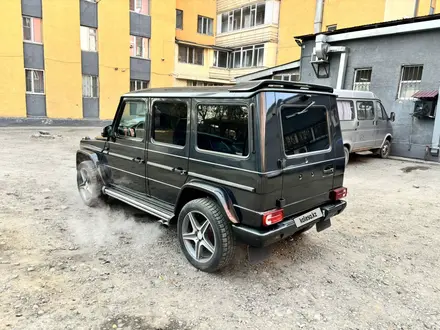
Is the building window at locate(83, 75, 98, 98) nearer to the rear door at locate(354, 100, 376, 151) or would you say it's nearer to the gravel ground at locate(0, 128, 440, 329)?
the gravel ground at locate(0, 128, 440, 329)

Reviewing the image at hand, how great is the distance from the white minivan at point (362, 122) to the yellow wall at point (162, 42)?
16.3 metres

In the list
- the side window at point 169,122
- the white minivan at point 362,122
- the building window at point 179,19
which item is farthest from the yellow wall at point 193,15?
the side window at point 169,122

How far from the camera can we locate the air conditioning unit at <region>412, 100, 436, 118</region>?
33.1ft

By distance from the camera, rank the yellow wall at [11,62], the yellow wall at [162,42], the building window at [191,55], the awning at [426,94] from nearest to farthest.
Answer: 1. the awning at [426,94]
2. the yellow wall at [11,62]
3. the yellow wall at [162,42]
4. the building window at [191,55]

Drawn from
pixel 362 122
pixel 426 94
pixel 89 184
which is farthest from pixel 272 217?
pixel 426 94

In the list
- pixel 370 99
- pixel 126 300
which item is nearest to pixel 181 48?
pixel 370 99

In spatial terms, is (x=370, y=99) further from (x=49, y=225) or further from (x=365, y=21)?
(x=365, y=21)

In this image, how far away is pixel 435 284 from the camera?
11.0 ft

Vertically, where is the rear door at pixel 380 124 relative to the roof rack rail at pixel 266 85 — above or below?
below

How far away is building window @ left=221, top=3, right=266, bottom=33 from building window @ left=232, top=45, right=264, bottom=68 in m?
1.70

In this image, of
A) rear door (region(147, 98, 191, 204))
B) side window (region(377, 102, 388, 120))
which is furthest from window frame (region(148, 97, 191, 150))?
side window (region(377, 102, 388, 120))

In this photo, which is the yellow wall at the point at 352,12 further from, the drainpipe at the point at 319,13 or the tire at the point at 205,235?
the tire at the point at 205,235

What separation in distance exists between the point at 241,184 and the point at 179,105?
130cm

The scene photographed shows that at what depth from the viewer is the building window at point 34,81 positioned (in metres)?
18.2
